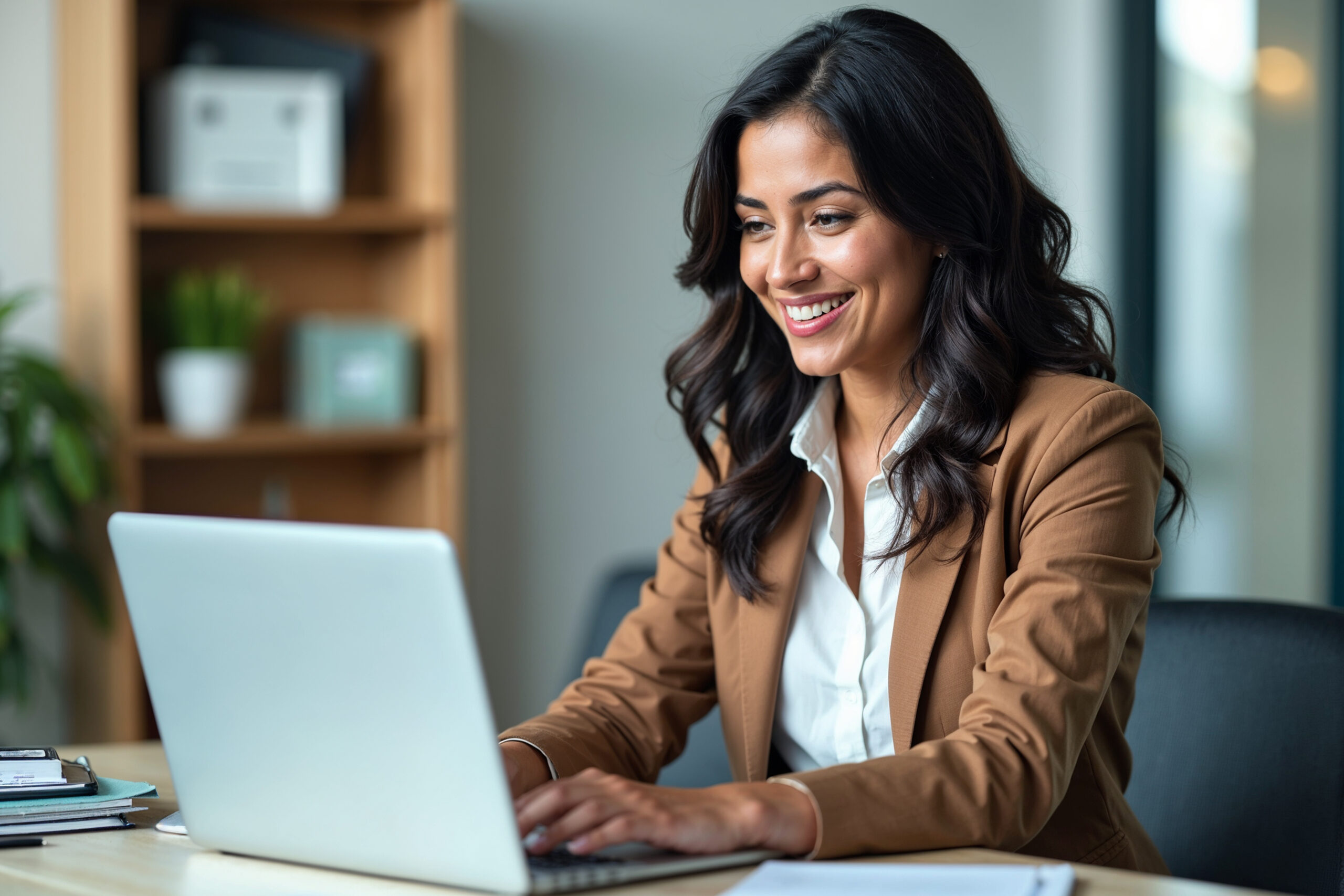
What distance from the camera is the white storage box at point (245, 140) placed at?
2.72 metres

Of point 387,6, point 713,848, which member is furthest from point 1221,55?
point 713,848

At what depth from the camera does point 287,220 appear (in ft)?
9.00

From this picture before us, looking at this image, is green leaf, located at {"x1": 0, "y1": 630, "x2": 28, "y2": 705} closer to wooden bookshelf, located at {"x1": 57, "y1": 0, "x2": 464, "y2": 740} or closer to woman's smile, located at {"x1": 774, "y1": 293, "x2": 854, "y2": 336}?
wooden bookshelf, located at {"x1": 57, "y1": 0, "x2": 464, "y2": 740}

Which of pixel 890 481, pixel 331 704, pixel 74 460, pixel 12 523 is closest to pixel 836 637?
pixel 890 481

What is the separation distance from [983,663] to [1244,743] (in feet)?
1.56

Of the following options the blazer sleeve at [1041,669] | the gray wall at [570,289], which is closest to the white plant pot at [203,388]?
the gray wall at [570,289]

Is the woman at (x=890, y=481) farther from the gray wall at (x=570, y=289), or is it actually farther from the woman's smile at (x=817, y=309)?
the gray wall at (x=570, y=289)

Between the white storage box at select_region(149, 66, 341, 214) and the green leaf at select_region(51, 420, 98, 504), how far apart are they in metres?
0.55

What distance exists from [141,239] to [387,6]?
74cm

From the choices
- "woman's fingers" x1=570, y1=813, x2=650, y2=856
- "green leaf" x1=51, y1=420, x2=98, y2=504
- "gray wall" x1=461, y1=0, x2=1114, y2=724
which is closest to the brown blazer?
"woman's fingers" x1=570, y1=813, x2=650, y2=856

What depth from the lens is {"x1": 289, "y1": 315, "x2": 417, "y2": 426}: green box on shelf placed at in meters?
2.87

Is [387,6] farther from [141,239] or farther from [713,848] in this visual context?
[713,848]

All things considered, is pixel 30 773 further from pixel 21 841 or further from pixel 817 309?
pixel 817 309

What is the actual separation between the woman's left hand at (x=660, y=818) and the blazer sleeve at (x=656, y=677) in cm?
38
